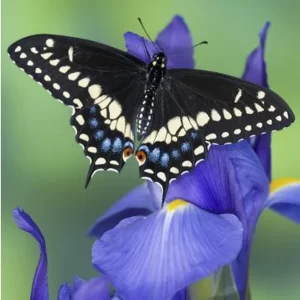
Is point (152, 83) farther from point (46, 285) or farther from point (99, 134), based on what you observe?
point (46, 285)

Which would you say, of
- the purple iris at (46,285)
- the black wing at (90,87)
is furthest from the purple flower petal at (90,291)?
the black wing at (90,87)

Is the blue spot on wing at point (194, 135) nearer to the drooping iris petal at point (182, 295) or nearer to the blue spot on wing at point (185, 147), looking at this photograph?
the blue spot on wing at point (185, 147)

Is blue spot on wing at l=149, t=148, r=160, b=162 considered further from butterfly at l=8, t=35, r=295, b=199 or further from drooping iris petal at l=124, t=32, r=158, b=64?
drooping iris petal at l=124, t=32, r=158, b=64

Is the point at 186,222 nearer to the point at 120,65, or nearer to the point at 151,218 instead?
the point at 151,218

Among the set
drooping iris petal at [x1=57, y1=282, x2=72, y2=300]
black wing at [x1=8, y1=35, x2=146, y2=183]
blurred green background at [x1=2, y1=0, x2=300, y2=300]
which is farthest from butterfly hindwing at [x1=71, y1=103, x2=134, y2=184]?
blurred green background at [x1=2, y1=0, x2=300, y2=300]

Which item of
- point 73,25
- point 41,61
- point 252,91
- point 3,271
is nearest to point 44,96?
point 73,25
